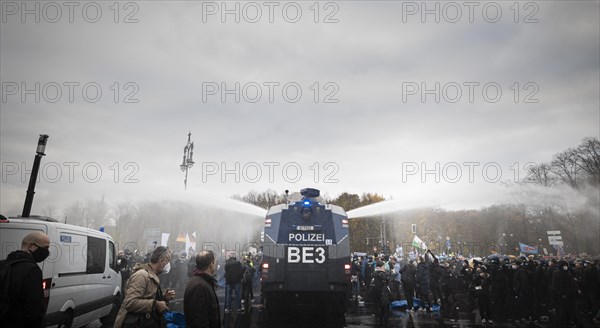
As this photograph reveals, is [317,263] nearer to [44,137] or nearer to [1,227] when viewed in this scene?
[1,227]

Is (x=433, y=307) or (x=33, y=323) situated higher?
(x=33, y=323)

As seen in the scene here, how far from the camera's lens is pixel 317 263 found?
10.2 m

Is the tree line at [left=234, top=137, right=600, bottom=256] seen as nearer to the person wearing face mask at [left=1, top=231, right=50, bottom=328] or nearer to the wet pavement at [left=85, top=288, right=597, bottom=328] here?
the wet pavement at [left=85, top=288, right=597, bottom=328]

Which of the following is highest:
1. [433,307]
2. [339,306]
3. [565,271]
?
[565,271]

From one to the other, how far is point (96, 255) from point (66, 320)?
5.24 feet

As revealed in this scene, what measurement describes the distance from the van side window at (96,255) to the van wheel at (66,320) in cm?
94

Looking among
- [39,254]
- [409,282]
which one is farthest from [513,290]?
[39,254]

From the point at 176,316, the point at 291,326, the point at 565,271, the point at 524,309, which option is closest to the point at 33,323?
the point at 176,316

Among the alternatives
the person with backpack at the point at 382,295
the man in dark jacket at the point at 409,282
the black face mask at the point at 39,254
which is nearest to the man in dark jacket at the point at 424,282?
the man in dark jacket at the point at 409,282

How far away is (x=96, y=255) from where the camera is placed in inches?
324

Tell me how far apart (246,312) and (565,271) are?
10.7m

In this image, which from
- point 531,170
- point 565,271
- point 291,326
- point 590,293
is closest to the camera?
point 291,326

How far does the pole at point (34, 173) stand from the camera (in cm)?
1057

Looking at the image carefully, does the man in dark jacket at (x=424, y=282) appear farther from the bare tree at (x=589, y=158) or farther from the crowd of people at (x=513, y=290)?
the bare tree at (x=589, y=158)
